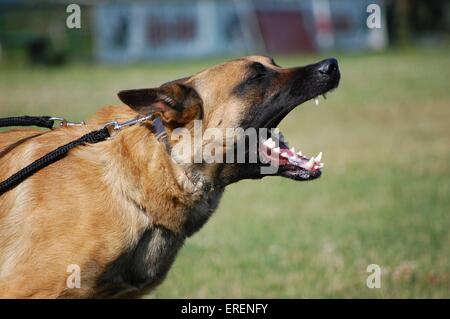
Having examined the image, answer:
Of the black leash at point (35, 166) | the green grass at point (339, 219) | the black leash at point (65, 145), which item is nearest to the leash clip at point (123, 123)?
the black leash at point (65, 145)

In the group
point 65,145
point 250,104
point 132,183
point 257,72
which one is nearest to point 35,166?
point 65,145

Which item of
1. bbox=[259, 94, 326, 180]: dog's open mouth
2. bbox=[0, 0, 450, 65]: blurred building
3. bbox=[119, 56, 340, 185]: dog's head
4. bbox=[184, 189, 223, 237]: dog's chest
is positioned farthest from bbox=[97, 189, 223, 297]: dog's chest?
bbox=[0, 0, 450, 65]: blurred building

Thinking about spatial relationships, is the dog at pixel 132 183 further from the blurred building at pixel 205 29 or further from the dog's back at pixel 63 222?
the blurred building at pixel 205 29

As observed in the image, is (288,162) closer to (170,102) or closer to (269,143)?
(269,143)

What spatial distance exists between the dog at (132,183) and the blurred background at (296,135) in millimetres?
1629

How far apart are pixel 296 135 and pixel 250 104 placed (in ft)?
32.2

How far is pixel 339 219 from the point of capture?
732 cm

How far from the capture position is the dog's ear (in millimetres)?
3488

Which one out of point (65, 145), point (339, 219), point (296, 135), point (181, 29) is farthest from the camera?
point (181, 29)

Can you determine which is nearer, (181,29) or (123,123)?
(123,123)

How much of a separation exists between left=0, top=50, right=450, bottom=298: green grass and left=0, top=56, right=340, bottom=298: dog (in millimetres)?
1604

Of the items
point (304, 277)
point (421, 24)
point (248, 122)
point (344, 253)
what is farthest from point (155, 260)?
point (421, 24)

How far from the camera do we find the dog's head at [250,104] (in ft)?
12.2
